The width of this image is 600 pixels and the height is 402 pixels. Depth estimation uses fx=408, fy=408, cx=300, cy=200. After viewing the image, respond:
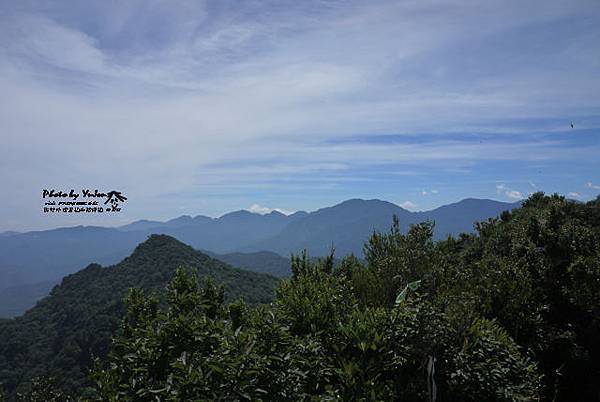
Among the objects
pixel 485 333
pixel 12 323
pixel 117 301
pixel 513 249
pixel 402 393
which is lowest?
pixel 12 323

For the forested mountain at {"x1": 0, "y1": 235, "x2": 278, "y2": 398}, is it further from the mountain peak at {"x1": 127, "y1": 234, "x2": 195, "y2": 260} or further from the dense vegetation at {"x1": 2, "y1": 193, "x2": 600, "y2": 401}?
the dense vegetation at {"x1": 2, "y1": 193, "x2": 600, "y2": 401}

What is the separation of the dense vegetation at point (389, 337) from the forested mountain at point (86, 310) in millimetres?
60030

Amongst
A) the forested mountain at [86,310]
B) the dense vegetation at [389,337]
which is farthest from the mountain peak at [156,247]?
the dense vegetation at [389,337]

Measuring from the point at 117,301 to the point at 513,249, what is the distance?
89784 millimetres

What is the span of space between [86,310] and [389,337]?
338 ft

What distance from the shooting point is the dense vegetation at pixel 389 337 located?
7.24m

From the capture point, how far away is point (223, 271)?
358 feet

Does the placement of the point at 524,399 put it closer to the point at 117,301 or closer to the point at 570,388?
the point at 570,388

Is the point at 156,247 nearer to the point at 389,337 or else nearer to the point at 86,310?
the point at 86,310

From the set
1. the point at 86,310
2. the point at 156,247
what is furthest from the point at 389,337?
the point at 156,247

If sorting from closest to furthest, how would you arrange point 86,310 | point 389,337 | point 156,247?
point 389,337
point 86,310
point 156,247

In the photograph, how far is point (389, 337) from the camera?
376 inches

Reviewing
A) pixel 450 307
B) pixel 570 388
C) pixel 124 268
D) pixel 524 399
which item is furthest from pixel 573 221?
pixel 124 268

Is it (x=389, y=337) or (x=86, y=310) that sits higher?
(x=389, y=337)
